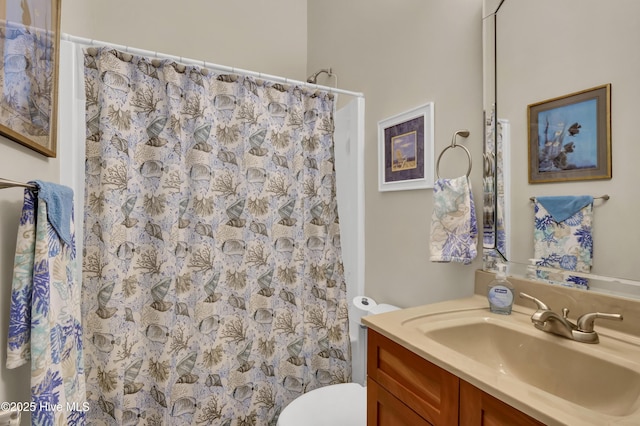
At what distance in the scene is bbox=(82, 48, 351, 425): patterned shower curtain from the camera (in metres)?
1.33

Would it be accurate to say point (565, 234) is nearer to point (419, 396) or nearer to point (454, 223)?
point (454, 223)

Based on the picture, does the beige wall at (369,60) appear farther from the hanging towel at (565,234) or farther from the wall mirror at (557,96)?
the hanging towel at (565,234)

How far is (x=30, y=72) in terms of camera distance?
0.92 metres

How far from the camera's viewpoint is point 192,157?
1.46 m

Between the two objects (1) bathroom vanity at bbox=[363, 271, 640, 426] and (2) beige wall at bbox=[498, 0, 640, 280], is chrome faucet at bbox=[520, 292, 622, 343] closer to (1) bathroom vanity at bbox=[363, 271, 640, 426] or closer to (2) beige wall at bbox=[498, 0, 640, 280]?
(1) bathroom vanity at bbox=[363, 271, 640, 426]

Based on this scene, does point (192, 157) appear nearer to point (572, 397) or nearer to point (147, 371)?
point (147, 371)

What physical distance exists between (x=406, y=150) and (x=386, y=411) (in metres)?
1.11

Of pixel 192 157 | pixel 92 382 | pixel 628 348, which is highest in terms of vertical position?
pixel 192 157

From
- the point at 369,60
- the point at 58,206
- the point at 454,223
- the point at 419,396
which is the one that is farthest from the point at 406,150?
the point at 58,206

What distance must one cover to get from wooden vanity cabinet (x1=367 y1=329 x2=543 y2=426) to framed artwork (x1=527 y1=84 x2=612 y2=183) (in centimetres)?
69

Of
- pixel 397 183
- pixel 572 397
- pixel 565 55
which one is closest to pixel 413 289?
pixel 397 183

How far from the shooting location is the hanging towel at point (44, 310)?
80 centimetres

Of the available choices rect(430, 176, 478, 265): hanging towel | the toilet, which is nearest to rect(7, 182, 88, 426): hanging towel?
the toilet

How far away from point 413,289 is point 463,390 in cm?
84
